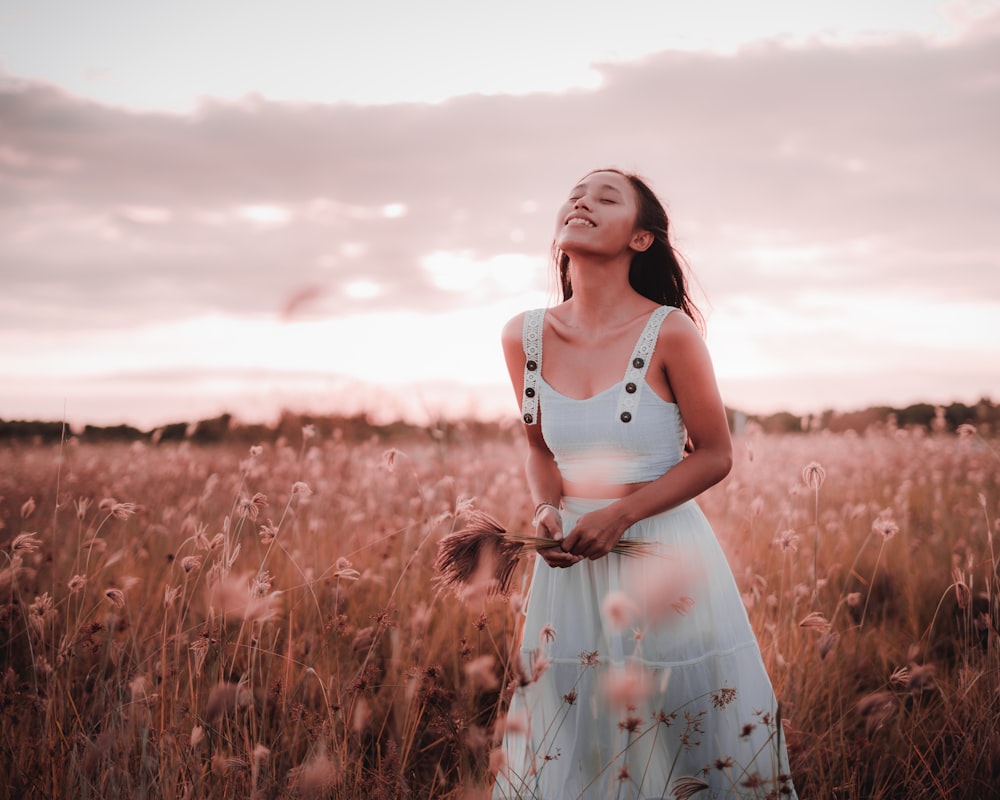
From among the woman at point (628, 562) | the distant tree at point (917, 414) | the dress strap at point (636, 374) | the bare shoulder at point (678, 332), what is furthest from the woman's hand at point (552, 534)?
the distant tree at point (917, 414)

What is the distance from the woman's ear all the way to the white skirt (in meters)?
0.92

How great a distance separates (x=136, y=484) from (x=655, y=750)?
577cm

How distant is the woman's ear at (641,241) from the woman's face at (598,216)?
1cm

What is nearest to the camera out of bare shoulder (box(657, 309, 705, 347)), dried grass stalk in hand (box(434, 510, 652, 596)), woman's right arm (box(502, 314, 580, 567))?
dried grass stalk in hand (box(434, 510, 652, 596))

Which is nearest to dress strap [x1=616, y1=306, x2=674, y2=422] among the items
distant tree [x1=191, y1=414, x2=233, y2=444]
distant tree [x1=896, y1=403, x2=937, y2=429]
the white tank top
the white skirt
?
the white tank top

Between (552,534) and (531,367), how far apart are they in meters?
0.64

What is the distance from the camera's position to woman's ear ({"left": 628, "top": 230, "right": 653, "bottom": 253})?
2.61 meters

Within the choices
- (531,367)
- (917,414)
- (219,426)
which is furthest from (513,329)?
(917,414)

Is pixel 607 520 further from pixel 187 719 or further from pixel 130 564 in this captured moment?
pixel 130 564

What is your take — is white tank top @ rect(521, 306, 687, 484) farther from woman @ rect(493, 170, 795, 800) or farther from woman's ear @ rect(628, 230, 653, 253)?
woman's ear @ rect(628, 230, 653, 253)

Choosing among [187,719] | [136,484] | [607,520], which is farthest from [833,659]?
[136,484]

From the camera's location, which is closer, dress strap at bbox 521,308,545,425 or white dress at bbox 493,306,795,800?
white dress at bbox 493,306,795,800

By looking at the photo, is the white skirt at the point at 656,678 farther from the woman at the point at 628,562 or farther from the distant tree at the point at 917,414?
the distant tree at the point at 917,414

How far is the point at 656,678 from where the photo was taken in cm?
227
